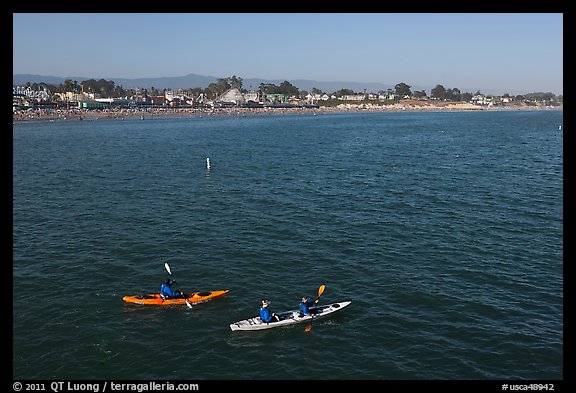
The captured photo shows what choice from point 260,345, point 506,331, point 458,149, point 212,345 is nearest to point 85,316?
point 212,345

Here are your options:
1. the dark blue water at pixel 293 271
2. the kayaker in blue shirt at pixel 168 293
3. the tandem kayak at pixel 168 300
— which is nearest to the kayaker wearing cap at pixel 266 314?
the dark blue water at pixel 293 271

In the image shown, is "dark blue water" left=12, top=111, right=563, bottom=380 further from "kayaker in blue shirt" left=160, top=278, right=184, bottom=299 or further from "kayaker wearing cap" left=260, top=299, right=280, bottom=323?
"kayaker in blue shirt" left=160, top=278, right=184, bottom=299

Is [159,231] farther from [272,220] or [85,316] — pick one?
[85,316]

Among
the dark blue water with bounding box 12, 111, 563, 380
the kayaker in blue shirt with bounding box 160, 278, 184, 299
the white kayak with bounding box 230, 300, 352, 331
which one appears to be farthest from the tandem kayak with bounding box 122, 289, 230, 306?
the white kayak with bounding box 230, 300, 352, 331

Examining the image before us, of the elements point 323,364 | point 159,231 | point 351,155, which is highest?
point 351,155

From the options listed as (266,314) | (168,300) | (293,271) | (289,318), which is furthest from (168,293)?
(293,271)

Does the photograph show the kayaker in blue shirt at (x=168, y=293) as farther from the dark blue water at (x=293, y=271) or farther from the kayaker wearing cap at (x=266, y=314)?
the kayaker wearing cap at (x=266, y=314)
